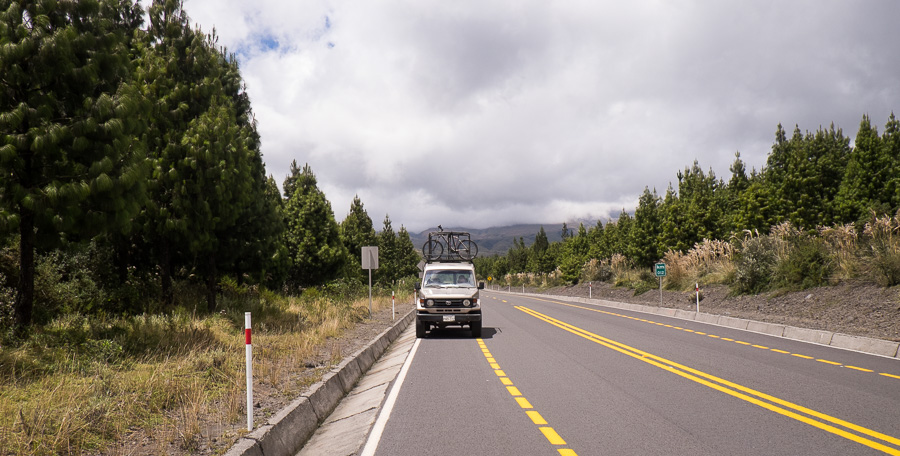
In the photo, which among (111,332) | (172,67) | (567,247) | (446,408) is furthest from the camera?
(567,247)

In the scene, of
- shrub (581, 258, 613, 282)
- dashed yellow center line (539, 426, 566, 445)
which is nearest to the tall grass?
dashed yellow center line (539, 426, 566, 445)

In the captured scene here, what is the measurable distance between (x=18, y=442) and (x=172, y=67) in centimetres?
1361

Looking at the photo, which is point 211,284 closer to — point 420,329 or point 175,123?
point 175,123

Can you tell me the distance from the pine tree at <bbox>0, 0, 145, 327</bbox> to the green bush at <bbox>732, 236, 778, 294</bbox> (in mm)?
25067

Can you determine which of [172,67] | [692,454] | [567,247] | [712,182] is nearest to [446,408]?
[692,454]

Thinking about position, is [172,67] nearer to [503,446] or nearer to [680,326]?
[503,446]

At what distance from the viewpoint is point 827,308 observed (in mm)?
18969

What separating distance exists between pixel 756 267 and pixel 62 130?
26.7m

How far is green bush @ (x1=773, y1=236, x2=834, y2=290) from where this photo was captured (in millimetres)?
21844

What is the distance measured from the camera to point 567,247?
86.8m

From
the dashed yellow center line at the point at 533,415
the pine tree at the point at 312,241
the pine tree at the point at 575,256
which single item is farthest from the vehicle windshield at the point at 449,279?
the pine tree at the point at 575,256

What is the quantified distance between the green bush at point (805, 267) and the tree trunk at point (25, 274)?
24753 mm

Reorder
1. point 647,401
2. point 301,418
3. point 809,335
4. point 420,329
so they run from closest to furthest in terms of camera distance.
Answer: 1. point 301,418
2. point 647,401
3. point 809,335
4. point 420,329

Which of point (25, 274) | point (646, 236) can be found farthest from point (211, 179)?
point (646, 236)
